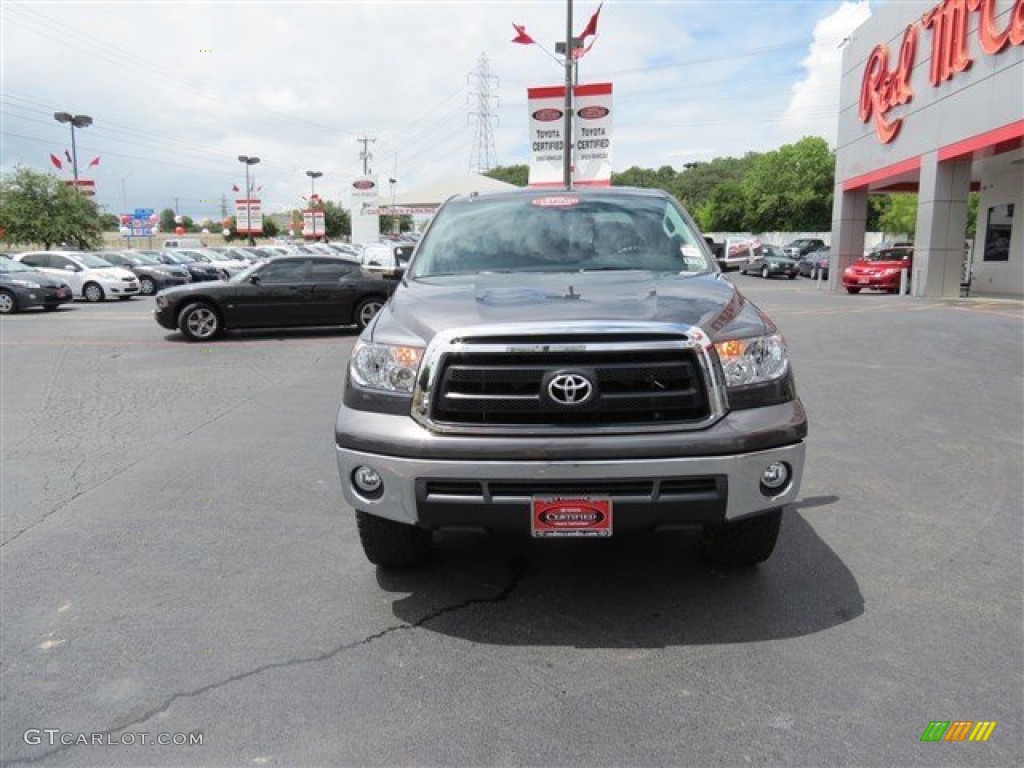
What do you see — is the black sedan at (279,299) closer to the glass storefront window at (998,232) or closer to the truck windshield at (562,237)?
the truck windshield at (562,237)

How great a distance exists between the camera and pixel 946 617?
141 inches

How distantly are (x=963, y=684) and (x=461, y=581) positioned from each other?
2180 millimetres

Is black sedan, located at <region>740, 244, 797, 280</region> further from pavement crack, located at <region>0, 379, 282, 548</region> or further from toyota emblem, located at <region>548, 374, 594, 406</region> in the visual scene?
toyota emblem, located at <region>548, 374, 594, 406</region>

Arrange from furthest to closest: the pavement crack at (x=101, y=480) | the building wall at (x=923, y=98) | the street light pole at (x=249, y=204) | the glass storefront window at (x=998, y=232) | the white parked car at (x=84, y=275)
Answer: the street light pole at (x=249, y=204)
the white parked car at (x=84, y=275)
the glass storefront window at (x=998, y=232)
the building wall at (x=923, y=98)
the pavement crack at (x=101, y=480)

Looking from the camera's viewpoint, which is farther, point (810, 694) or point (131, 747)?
point (810, 694)

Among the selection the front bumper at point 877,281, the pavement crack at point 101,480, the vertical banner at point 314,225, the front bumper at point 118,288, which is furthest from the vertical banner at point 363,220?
the pavement crack at point 101,480

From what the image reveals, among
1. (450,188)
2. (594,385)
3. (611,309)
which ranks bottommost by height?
(594,385)

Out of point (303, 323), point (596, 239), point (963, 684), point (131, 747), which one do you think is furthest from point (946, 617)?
point (303, 323)

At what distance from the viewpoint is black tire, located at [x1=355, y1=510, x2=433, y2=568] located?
3.77 metres

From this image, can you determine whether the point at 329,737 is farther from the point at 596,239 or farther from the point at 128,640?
the point at 596,239

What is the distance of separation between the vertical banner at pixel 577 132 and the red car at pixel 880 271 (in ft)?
28.1

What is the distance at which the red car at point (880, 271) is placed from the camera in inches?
969

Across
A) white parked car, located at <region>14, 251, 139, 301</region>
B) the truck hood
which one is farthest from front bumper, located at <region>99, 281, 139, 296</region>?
the truck hood

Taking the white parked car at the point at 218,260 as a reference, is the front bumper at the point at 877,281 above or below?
below
